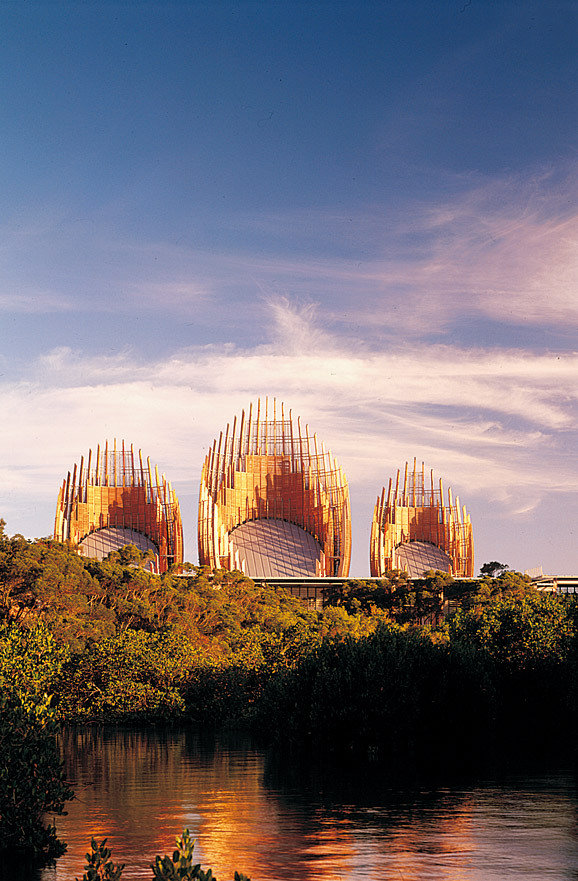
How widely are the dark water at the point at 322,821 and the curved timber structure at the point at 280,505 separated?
1681 inches

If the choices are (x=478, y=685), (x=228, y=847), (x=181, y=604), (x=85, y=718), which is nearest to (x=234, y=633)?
(x=181, y=604)

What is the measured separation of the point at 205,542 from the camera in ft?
200

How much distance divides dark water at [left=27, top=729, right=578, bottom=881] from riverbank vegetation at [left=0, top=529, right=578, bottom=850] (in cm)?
179

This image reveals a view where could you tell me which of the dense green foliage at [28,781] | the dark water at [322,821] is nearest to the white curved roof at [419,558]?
the dark water at [322,821]

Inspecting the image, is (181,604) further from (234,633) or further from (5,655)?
(5,655)

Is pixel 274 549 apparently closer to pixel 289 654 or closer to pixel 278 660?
pixel 278 660

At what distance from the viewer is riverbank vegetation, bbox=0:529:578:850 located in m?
22.3

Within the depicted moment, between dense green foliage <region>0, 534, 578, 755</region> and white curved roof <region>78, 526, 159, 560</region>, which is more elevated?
white curved roof <region>78, 526, 159, 560</region>

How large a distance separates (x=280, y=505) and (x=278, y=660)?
3330 cm

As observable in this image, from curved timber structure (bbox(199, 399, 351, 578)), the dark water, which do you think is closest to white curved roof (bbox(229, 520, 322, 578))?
curved timber structure (bbox(199, 399, 351, 578))

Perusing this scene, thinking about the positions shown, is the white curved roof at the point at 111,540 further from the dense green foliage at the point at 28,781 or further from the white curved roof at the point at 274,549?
the dense green foliage at the point at 28,781

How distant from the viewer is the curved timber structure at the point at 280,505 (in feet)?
207

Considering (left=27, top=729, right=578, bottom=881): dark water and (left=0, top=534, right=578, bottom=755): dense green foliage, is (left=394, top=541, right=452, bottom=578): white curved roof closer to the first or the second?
(left=0, top=534, right=578, bottom=755): dense green foliage

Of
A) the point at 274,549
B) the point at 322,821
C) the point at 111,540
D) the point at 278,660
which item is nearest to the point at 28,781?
the point at 322,821
